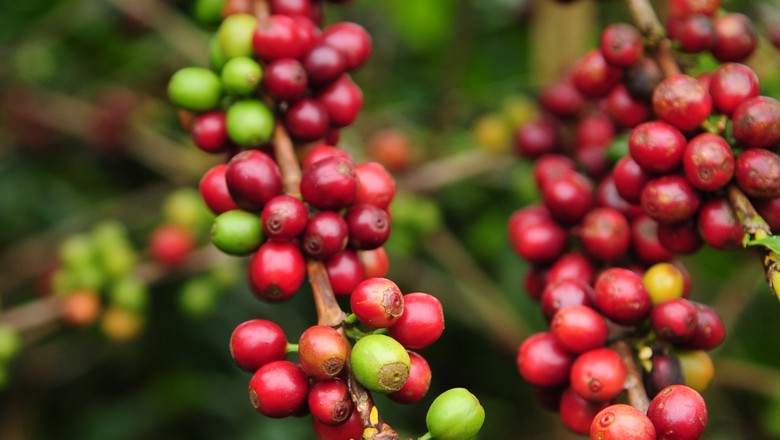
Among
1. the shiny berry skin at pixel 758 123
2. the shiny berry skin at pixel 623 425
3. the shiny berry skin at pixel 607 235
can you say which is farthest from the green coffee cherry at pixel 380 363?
the shiny berry skin at pixel 758 123

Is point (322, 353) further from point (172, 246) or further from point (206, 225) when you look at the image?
point (206, 225)

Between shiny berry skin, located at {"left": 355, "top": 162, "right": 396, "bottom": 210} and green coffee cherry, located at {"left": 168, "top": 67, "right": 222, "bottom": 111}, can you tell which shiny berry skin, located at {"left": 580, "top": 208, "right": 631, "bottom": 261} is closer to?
shiny berry skin, located at {"left": 355, "top": 162, "right": 396, "bottom": 210}

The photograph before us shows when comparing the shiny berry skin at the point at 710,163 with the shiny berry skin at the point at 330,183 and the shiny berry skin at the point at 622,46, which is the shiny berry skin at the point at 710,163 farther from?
the shiny berry skin at the point at 330,183

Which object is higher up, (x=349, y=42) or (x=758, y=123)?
(x=758, y=123)

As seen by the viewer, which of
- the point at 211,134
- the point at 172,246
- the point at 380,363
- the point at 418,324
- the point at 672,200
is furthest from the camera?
the point at 172,246

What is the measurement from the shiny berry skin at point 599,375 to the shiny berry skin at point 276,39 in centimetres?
76

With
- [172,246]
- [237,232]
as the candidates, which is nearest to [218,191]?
[237,232]

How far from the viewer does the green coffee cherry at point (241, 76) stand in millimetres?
1495

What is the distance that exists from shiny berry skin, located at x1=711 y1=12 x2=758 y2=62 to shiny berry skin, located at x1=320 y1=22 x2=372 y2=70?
69cm

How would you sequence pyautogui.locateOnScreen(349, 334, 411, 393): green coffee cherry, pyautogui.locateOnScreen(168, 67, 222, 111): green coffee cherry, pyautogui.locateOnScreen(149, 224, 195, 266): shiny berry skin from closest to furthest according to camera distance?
pyautogui.locateOnScreen(349, 334, 411, 393): green coffee cherry
pyautogui.locateOnScreen(168, 67, 222, 111): green coffee cherry
pyautogui.locateOnScreen(149, 224, 195, 266): shiny berry skin

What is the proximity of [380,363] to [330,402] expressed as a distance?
0.36ft

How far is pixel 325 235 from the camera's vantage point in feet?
4.31

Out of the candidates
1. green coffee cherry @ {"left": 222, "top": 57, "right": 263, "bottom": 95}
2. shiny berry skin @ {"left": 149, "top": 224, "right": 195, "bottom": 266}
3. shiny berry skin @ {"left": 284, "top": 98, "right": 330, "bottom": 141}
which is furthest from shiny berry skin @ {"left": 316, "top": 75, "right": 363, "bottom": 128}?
shiny berry skin @ {"left": 149, "top": 224, "right": 195, "bottom": 266}

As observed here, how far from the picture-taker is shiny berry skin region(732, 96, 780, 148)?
4.23 feet
